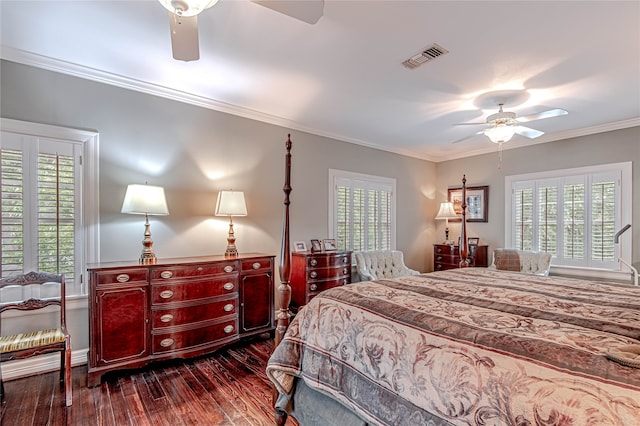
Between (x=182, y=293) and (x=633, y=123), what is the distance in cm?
585

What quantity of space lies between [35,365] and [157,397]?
1.27 m

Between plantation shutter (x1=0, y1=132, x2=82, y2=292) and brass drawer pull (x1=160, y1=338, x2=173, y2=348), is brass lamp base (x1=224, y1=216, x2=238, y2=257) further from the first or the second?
plantation shutter (x1=0, y1=132, x2=82, y2=292)

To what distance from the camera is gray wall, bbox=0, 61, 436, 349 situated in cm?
288

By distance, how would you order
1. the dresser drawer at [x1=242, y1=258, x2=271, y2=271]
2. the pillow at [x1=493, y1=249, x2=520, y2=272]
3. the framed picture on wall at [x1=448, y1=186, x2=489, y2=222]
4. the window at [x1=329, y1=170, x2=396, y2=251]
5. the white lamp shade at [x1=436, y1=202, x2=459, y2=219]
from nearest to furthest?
the dresser drawer at [x1=242, y1=258, x2=271, y2=271] → the pillow at [x1=493, y1=249, x2=520, y2=272] → the window at [x1=329, y1=170, x2=396, y2=251] → the framed picture on wall at [x1=448, y1=186, x2=489, y2=222] → the white lamp shade at [x1=436, y1=202, x2=459, y2=219]

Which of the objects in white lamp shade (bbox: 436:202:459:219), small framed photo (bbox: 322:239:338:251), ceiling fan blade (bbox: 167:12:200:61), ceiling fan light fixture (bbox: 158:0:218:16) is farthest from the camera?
white lamp shade (bbox: 436:202:459:219)

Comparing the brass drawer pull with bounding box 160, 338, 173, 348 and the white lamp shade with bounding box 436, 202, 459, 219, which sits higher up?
the white lamp shade with bounding box 436, 202, 459, 219

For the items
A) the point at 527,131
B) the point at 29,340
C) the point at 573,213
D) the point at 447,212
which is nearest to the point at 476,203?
the point at 447,212

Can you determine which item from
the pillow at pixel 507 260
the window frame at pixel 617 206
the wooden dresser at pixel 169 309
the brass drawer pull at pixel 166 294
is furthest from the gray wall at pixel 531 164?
the brass drawer pull at pixel 166 294

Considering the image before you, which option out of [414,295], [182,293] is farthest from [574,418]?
[182,293]

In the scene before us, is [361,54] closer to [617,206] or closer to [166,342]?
[166,342]

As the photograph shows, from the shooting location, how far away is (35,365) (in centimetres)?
271

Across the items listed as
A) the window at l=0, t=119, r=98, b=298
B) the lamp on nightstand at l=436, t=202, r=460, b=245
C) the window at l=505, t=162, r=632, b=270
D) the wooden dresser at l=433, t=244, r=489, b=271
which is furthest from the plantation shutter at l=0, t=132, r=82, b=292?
the window at l=505, t=162, r=632, b=270

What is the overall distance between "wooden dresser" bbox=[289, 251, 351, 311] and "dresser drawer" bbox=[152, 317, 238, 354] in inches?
42.9

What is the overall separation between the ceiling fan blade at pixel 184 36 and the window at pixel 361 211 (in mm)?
3055
